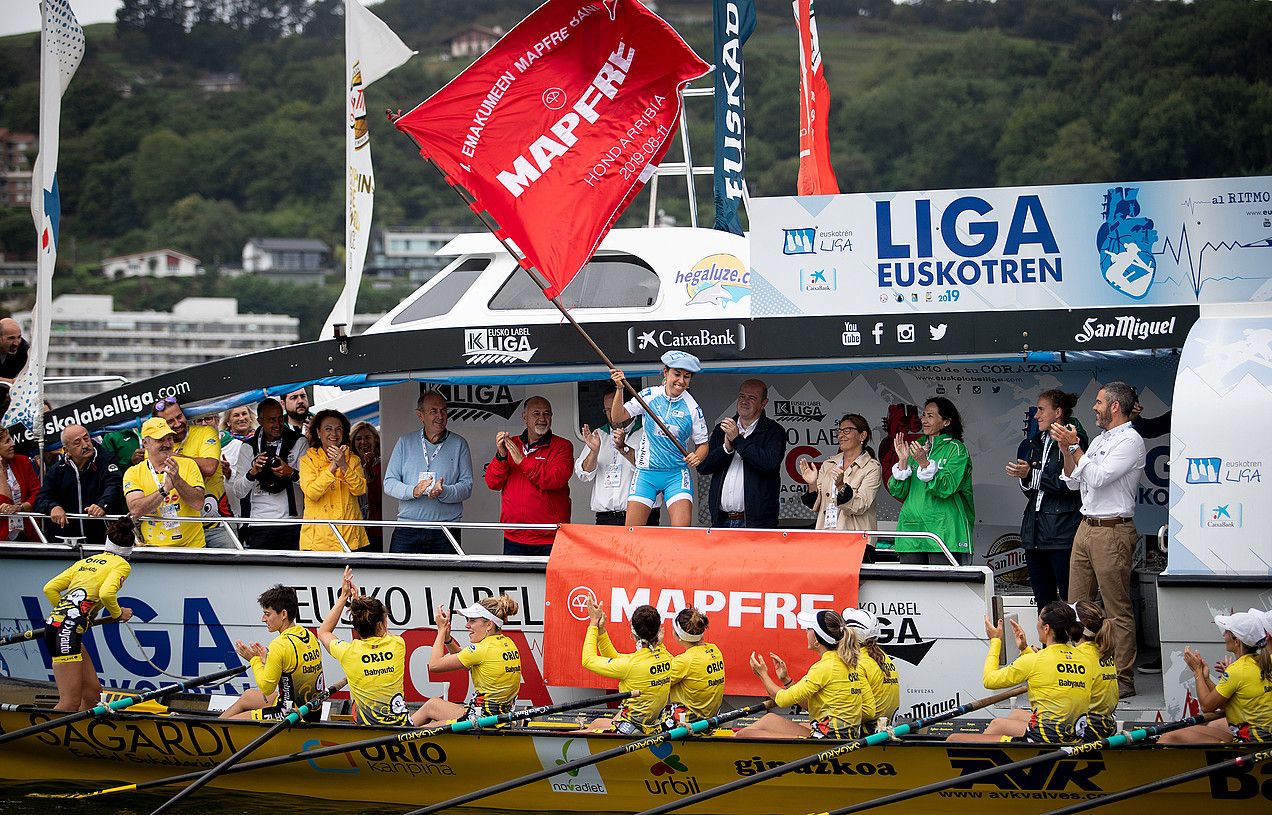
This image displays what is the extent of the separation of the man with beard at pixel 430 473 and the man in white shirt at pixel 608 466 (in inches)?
38.4

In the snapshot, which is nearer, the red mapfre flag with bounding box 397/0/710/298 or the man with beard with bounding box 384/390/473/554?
the red mapfre flag with bounding box 397/0/710/298

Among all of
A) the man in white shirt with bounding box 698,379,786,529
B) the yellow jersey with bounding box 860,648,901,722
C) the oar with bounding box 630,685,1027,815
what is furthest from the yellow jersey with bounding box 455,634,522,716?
the yellow jersey with bounding box 860,648,901,722

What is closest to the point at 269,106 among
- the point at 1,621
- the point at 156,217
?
the point at 156,217

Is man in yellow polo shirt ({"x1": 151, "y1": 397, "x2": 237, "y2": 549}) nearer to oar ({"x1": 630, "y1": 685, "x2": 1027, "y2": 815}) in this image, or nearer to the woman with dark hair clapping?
the woman with dark hair clapping

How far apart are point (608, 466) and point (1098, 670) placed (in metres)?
4.10

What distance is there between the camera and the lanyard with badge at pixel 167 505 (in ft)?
40.0

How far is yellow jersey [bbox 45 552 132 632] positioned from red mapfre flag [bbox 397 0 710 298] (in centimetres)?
385

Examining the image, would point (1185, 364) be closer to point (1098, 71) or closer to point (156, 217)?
point (1098, 71)

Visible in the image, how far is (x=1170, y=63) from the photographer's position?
8350 cm

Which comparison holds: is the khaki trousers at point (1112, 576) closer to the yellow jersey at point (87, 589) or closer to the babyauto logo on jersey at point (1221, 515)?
the babyauto logo on jersey at point (1221, 515)

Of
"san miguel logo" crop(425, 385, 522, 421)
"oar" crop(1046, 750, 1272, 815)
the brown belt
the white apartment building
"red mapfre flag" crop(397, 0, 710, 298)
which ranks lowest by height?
"oar" crop(1046, 750, 1272, 815)

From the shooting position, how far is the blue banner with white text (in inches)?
536

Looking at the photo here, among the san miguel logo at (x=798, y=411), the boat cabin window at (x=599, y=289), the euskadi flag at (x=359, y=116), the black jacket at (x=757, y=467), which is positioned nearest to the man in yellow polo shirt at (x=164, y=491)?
the euskadi flag at (x=359, y=116)

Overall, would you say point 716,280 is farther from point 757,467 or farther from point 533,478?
point 533,478
